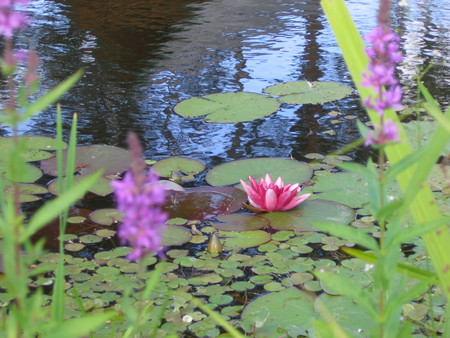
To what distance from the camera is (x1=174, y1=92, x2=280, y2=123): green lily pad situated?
10.7 ft

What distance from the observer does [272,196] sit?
2.28 meters

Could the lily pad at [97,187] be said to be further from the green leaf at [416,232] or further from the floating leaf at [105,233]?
the green leaf at [416,232]

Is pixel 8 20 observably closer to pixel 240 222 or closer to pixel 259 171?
pixel 240 222

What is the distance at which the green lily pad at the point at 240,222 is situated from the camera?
88.2 inches

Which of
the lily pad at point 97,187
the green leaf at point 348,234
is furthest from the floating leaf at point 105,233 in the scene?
the green leaf at point 348,234

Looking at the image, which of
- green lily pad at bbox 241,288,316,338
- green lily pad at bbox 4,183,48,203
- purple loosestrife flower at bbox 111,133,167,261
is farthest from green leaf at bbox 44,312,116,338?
green lily pad at bbox 4,183,48,203

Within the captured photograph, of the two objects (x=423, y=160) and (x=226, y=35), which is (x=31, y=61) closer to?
(x=423, y=160)

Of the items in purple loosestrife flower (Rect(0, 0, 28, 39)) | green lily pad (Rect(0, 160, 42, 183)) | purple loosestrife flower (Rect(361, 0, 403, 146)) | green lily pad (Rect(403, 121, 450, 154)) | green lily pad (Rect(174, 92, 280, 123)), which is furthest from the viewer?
green lily pad (Rect(174, 92, 280, 123))

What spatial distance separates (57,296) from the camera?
111 cm

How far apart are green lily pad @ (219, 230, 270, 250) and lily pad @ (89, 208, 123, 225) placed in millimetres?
413

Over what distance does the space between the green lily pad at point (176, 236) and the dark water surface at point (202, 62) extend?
25.0 inches

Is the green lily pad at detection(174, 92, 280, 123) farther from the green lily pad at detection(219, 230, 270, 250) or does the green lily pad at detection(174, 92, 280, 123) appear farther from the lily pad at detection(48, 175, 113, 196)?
the green lily pad at detection(219, 230, 270, 250)

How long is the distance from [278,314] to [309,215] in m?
0.66

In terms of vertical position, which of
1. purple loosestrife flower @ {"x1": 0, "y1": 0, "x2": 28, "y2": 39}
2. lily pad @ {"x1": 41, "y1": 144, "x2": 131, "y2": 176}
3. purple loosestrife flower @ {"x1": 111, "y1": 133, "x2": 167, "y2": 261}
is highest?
purple loosestrife flower @ {"x1": 0, "y1": 0, "x2": 28, "y2": 39}
